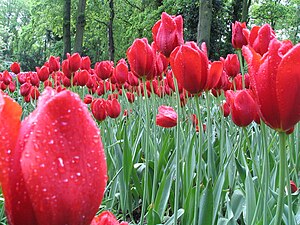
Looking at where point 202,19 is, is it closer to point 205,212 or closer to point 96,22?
point 205,212

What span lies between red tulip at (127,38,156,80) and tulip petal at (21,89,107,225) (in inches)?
52.0

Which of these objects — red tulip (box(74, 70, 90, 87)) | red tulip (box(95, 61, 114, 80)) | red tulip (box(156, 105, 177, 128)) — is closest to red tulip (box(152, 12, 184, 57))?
red tulip (box(156, 105, 177, 128))

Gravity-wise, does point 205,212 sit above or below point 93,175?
below

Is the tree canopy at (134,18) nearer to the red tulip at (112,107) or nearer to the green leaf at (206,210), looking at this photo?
the red tulip at (112,107)

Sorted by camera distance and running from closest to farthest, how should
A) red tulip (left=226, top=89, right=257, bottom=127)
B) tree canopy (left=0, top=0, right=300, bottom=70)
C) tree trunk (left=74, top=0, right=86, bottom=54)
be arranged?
red tulip (left=226, top=89, right=257, bottom=127) < tree trunk (left=74, top=0, right=86, bottom=54) < tree canopy (left=0, top=0, right=300, bottom=70)

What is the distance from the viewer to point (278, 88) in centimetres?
79

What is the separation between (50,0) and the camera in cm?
1573

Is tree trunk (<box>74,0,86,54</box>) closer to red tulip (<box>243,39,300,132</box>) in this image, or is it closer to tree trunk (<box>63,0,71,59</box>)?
tree trunk (<box>63,0,71,59</box>)

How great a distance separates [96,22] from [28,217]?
20546 mm

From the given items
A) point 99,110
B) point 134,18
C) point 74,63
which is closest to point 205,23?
point 74,63

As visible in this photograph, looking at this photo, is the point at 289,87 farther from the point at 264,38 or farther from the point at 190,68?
the point at 264,38

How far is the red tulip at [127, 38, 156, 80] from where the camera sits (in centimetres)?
172

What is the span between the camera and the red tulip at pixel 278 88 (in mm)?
777

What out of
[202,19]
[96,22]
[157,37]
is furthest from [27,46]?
[157,37]
